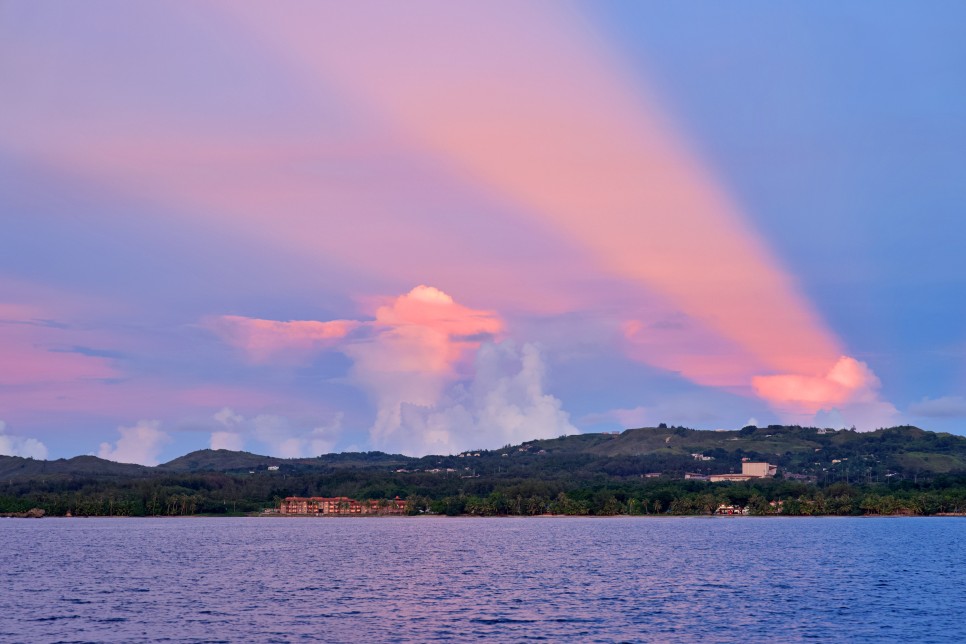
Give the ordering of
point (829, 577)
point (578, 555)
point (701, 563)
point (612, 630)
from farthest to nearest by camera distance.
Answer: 1. point (578, 555)
2. point (701, 563)
3. point (829, 577)
4. point (612, 630)

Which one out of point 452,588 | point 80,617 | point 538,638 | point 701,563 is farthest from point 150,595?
point 701,563

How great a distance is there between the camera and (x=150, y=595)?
121 meters

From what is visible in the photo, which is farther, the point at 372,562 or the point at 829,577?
the point at 372,562

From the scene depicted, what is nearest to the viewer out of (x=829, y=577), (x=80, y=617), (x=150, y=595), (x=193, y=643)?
(x=193, y=643)

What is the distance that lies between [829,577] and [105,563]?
117m

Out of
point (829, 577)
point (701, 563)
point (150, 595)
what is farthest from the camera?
point (701, 563)

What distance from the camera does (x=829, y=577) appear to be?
14450 cm

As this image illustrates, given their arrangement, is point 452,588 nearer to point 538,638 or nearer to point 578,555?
point 538,638

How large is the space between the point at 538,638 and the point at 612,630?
8.18 metres

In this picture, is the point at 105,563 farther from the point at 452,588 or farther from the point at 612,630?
the point at 612,630

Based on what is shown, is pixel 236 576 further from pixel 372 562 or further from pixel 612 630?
pixel 612 630

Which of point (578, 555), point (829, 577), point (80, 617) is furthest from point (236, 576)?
point (829, 577)

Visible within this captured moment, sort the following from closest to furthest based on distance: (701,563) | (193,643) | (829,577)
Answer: (193,643)
(829,577)
(701,563)

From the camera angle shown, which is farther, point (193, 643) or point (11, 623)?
point (11, 623)
